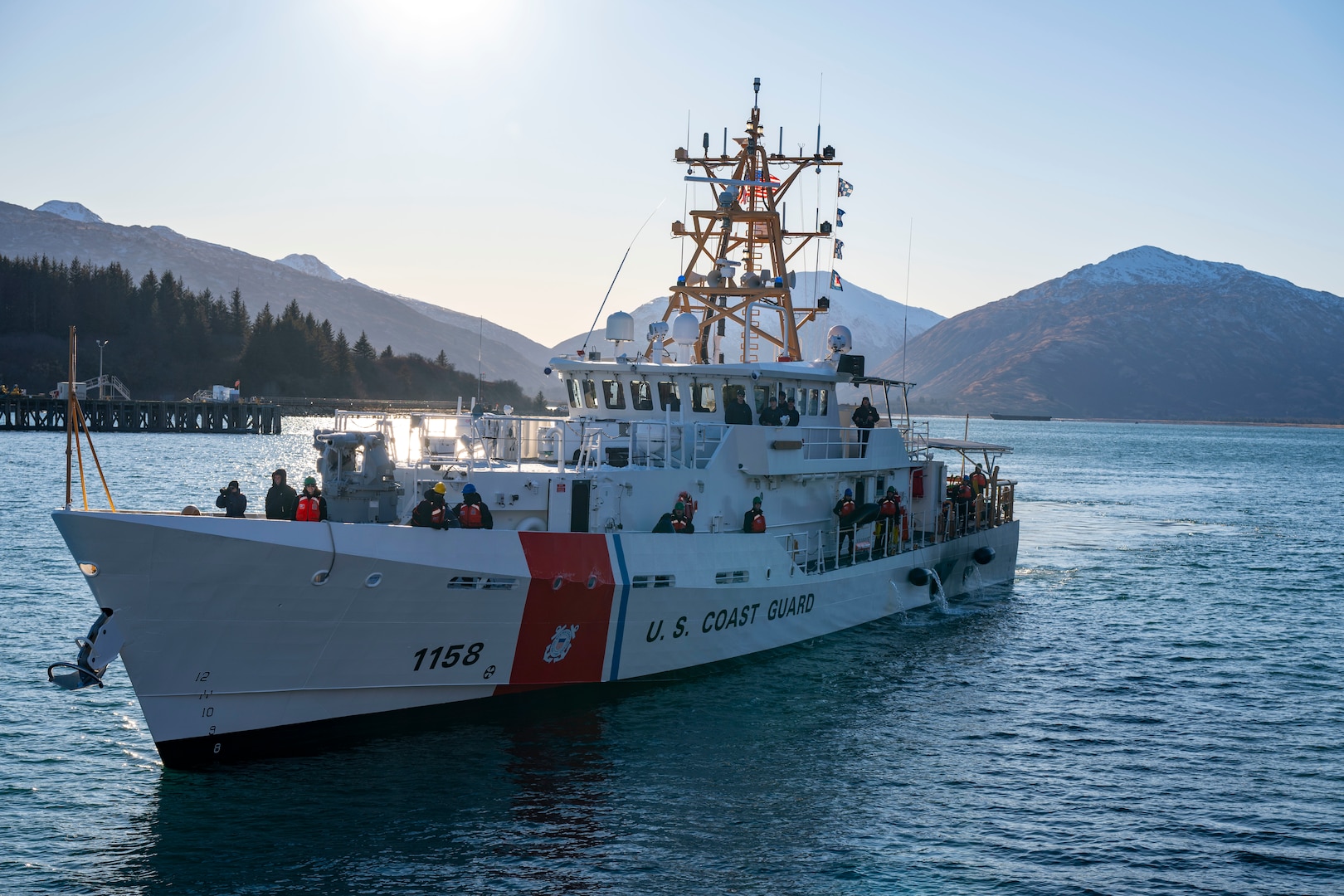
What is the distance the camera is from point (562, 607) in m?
15.6

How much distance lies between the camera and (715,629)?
18.1 meters

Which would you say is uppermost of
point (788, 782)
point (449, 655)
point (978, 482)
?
point (978, 482)

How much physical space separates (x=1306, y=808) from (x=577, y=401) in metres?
13.3

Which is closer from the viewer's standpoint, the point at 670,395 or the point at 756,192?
the point at 670,395

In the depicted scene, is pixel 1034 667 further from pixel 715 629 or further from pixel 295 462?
pixel 295 462

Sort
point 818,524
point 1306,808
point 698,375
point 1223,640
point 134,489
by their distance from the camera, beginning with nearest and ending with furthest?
point 1306,808 → point 698,375 → point 818,524 → point 1223,640 → point 134,489

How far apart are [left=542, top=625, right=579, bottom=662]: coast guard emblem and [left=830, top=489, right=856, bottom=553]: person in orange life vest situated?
304 inches

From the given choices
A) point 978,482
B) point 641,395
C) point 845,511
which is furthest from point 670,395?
point 978,482

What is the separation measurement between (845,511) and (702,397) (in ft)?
13.2

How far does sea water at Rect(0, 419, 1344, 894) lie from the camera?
11.6 m

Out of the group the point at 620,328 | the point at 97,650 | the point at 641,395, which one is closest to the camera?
the point at 97,650

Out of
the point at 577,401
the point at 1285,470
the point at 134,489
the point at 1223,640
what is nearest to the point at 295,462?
the point at 134,489

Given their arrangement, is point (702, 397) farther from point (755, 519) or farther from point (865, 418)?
point (865, 418)

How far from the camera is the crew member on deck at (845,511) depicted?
21812mm
